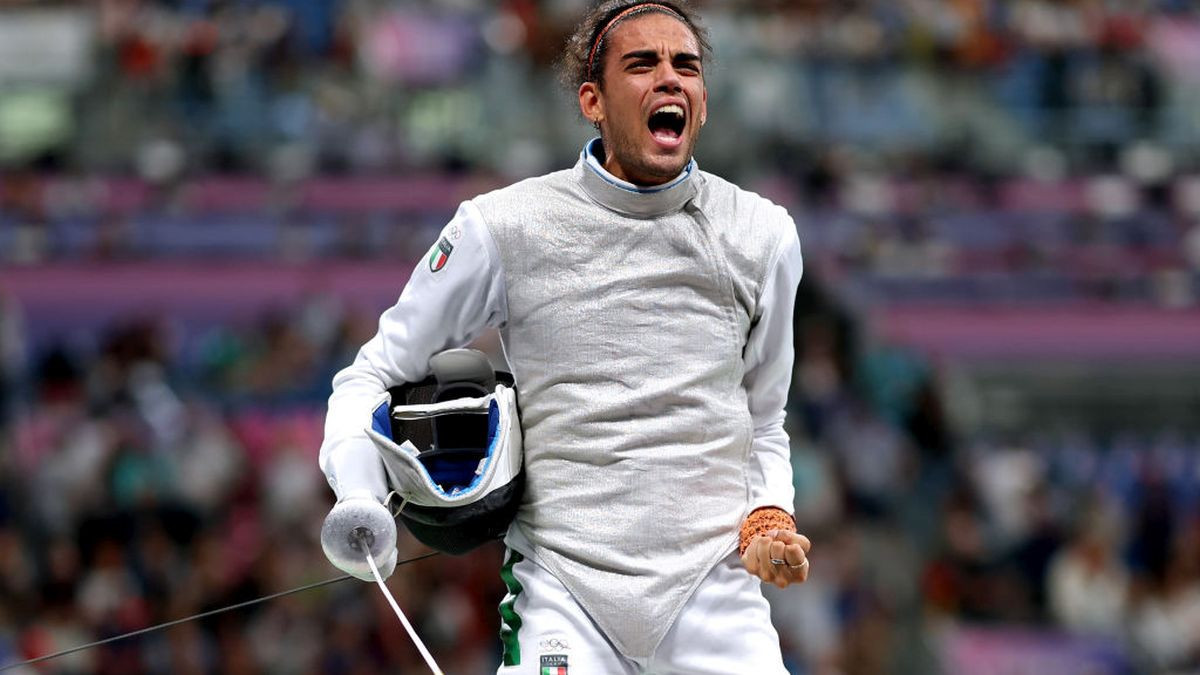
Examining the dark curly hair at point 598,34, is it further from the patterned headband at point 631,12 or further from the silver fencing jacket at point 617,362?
the silver fencing jacket at point 617,362

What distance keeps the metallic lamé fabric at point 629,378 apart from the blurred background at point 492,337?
4.02 m

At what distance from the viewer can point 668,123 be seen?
117 inches

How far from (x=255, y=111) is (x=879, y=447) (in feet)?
13.3

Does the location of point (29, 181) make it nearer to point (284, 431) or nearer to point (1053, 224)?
point (284, 431)

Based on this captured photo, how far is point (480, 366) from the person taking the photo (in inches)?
116

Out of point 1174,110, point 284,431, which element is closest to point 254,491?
point 284,431

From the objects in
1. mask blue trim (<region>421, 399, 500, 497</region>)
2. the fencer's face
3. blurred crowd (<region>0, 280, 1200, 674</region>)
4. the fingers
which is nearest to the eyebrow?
the fencer's face

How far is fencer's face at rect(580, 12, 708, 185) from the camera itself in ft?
9.63

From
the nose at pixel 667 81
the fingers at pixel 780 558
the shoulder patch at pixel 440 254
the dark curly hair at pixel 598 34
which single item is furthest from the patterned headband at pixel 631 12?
the fingers at pixel 780 558

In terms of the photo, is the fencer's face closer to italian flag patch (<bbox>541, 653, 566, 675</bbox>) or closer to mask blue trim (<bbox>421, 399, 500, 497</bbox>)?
mask blue trim (<bbox>421, 399, 500, 497</bbox>)

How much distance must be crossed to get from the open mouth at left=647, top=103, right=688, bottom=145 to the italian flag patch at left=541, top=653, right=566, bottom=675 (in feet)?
2.72

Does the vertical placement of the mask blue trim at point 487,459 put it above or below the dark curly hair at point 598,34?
below

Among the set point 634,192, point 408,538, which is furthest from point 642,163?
point 408,538

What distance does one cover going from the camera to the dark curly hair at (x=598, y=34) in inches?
119
